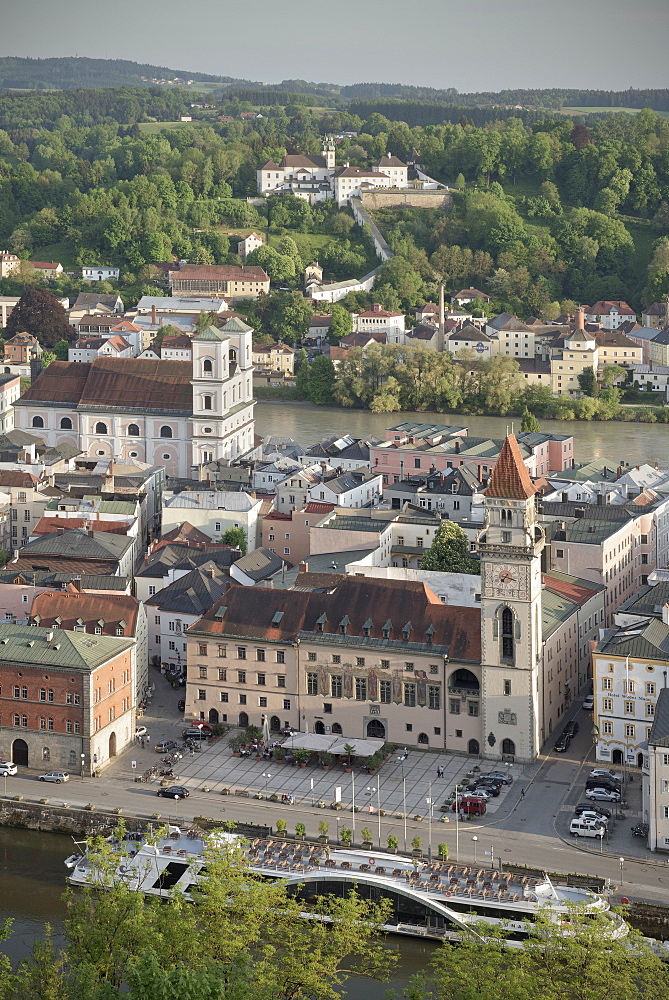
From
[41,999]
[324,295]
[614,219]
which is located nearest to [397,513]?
[41,999]

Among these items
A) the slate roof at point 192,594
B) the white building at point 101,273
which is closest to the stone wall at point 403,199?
the white building at point 101,273

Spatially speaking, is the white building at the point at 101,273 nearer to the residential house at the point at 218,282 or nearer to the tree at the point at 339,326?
the residential house at the point at 218,282

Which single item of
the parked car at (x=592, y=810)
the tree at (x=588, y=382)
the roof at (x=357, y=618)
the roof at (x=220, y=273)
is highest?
the roof at (x=357, y=618)

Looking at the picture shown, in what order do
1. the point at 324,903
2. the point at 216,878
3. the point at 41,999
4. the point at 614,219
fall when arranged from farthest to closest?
the point at 614,219 < the point at 324,903 < the point at 216,878 < the point at 41,999

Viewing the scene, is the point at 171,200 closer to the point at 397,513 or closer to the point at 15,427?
the point at 15,427

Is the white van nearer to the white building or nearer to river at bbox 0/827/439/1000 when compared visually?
river at bbox 0/827/439/1000
